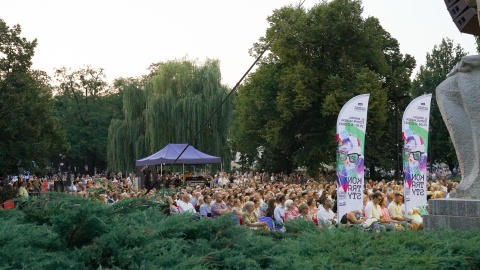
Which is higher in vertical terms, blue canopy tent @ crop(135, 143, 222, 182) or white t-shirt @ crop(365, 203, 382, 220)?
blue canopy tent @ crop(135, 143, 222, 182)

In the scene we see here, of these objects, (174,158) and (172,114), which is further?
(172,114)

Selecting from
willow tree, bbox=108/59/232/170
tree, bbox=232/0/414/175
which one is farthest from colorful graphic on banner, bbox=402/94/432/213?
willow tree, bbox=108/59/232/170

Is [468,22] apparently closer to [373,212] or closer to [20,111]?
[373,212]

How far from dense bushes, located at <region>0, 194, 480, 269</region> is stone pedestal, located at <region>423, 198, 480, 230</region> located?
8.68 feet

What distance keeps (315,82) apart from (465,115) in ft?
122

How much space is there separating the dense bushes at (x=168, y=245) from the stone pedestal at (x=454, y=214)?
2.65m

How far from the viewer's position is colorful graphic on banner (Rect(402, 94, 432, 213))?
16672 mm

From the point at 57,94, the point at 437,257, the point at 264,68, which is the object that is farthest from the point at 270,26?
the point at 437,257

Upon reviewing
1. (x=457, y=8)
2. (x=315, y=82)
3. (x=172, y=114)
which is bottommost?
(x=457, y=8)

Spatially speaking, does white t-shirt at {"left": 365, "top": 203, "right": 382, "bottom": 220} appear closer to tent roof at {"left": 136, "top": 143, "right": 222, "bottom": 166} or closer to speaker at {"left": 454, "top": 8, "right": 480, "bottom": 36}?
speaker at {"left": 454, "top": 8, "right": 480, "bottom": 36}

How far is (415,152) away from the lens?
1744 cm

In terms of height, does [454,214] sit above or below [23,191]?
below

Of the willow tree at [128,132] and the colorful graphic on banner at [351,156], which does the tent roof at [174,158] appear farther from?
the colorful graphic on banner at [351,156]

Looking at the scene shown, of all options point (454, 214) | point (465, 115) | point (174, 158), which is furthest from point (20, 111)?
point (454, 214)
